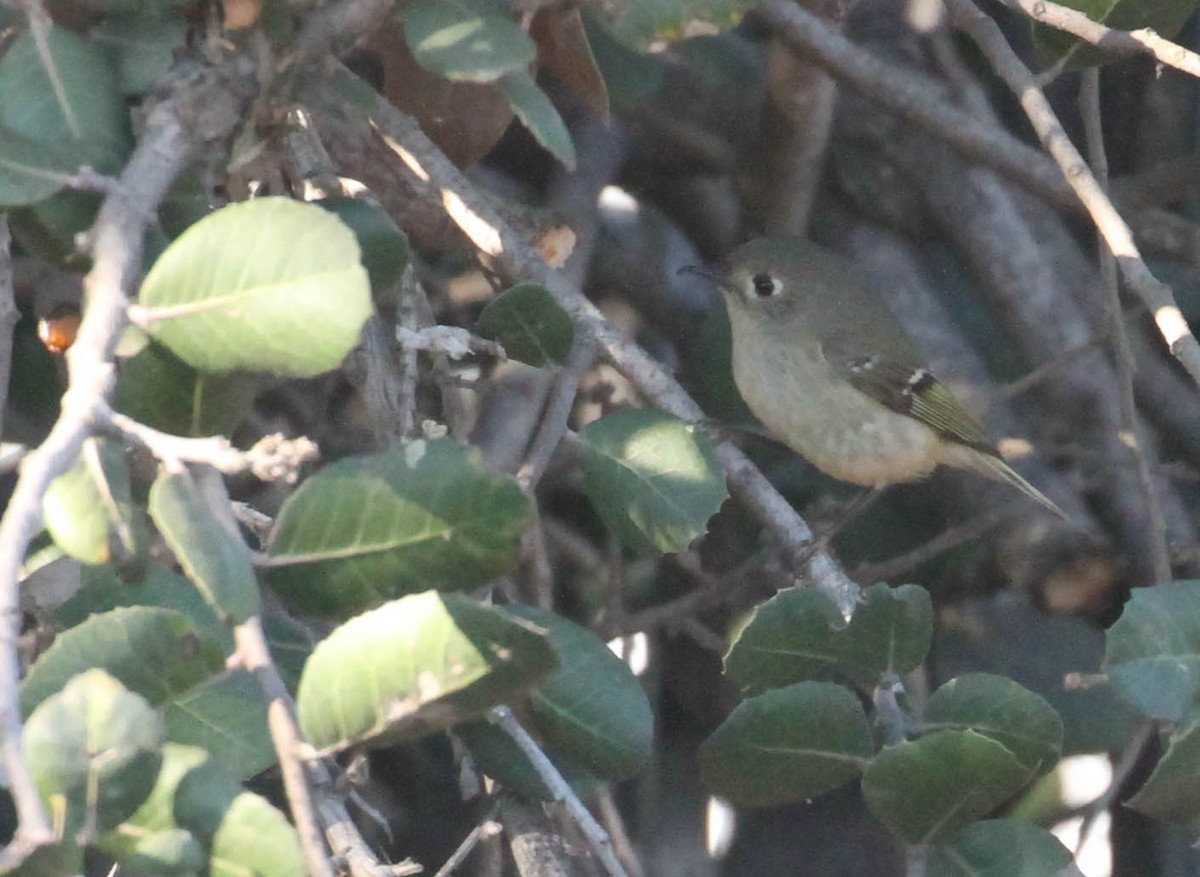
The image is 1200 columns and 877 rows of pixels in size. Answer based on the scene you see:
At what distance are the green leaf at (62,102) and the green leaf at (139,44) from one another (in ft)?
0.08

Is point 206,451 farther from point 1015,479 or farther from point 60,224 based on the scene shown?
point 1015,479

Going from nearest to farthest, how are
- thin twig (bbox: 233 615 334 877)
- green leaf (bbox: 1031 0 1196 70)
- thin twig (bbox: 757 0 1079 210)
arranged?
thin twig (bbox: 233 615 334 877)
green leaf (bbox: 1031 0 1196 70)
thin twig (bbox: 757 0 1079 210)

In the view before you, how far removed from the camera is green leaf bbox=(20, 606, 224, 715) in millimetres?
821

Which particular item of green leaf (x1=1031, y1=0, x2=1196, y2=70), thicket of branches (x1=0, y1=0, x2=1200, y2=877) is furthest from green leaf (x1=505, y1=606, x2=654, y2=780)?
green leaf (x1=1031, y1=0, x2=1196, y2=70)

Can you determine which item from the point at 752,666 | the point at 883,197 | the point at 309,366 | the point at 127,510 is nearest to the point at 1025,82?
the point at 752,666

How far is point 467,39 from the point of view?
3.45 ft

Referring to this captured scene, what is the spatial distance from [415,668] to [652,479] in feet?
1.49

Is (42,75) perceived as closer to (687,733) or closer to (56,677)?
(56,677)

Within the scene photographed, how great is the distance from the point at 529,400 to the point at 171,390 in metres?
0.99

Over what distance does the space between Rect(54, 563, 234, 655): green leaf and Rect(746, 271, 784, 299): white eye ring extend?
61.2 inches

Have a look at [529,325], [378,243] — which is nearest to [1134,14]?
[529,325]

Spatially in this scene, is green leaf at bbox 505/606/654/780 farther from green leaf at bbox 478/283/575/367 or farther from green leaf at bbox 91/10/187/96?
green leaf at bbox 91/10/187/96

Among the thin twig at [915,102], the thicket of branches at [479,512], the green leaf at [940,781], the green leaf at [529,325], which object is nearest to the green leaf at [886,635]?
the thicket of branches at [479,512]

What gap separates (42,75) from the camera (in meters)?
0.95
